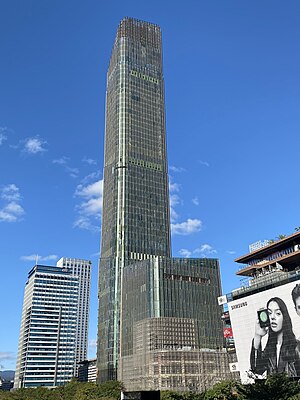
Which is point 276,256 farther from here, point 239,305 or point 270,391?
point 270,391

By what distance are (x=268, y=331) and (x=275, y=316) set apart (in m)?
5.05

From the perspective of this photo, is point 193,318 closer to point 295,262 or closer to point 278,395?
point 295,262

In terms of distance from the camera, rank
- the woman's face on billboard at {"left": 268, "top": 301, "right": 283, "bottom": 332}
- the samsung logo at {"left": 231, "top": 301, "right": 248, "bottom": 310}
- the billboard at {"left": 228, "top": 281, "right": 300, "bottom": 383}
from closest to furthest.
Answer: the billboard at {"left": 228, "top": 281, "right": 300, "bottom": 383} < the woman's face on billboard at {"left": 268, "top": 301, "right": 283, "bottom": 332} < the samsung logo at {"left": 231, "top": 301, "right": 248, "bottom": 310}

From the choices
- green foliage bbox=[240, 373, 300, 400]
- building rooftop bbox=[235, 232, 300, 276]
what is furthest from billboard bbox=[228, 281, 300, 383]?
green foliage bbox=[240, 373, 300, 400]

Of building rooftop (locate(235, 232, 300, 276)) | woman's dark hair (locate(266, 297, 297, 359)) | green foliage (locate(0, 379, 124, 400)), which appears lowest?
green foliage (locate(0, 379, 124, 400))

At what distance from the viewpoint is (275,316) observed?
104m

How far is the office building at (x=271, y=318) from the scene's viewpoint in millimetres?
99625

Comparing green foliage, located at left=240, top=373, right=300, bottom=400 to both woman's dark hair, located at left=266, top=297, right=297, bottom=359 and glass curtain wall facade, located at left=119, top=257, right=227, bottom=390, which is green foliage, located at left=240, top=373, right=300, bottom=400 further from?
glass curtain wall facade, located at left=119, top=257, right=227, bottom=390

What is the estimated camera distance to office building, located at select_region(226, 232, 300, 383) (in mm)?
99625

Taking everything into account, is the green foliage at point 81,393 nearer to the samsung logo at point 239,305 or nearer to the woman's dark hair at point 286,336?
the samsung logo at point 239,305

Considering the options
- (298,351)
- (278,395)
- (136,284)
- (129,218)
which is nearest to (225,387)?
(298,351)

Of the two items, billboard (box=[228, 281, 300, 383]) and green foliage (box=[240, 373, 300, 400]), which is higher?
billboard (box=[228, 281, 300, 383])

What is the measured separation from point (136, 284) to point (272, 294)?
77.2m

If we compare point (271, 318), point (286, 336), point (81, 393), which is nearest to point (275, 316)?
point (271, 318)
